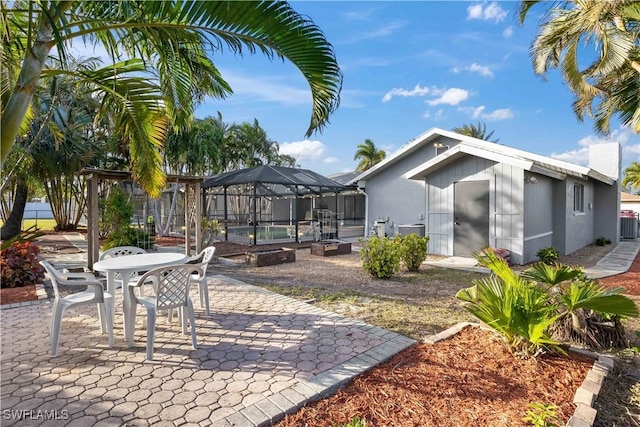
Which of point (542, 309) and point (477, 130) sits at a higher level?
point (477, 130)

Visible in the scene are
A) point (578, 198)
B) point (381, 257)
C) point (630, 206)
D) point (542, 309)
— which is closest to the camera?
point (542, 309)

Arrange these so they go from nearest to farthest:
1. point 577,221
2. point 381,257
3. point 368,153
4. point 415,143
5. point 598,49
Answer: point 381,257 → point 598,49 → point 577,221 → point 415,143 → point 368,153

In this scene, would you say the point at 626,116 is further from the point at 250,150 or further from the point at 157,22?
the point at 250,150

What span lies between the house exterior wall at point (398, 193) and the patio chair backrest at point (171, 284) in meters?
12.0

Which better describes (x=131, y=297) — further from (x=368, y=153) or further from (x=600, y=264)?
(x=368, y=153)

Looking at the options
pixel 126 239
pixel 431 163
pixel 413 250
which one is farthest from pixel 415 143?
pixel 126 239

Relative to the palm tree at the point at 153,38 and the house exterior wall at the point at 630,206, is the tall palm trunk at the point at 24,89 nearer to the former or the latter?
the palm tree at the point at 153,38

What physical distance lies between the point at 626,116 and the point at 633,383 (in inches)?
261

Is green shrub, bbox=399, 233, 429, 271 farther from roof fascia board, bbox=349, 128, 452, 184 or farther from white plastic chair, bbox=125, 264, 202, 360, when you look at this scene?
roof fascia board, bbox=349, 128, 452, 184

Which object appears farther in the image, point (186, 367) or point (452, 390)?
point (186, 367)

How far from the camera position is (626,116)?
7.25 metres

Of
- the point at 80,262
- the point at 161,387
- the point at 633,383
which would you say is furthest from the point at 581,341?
the point at 80,262

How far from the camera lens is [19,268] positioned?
6.85m

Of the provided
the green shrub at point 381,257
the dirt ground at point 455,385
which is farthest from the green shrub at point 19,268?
the green shrub at point 381,257
